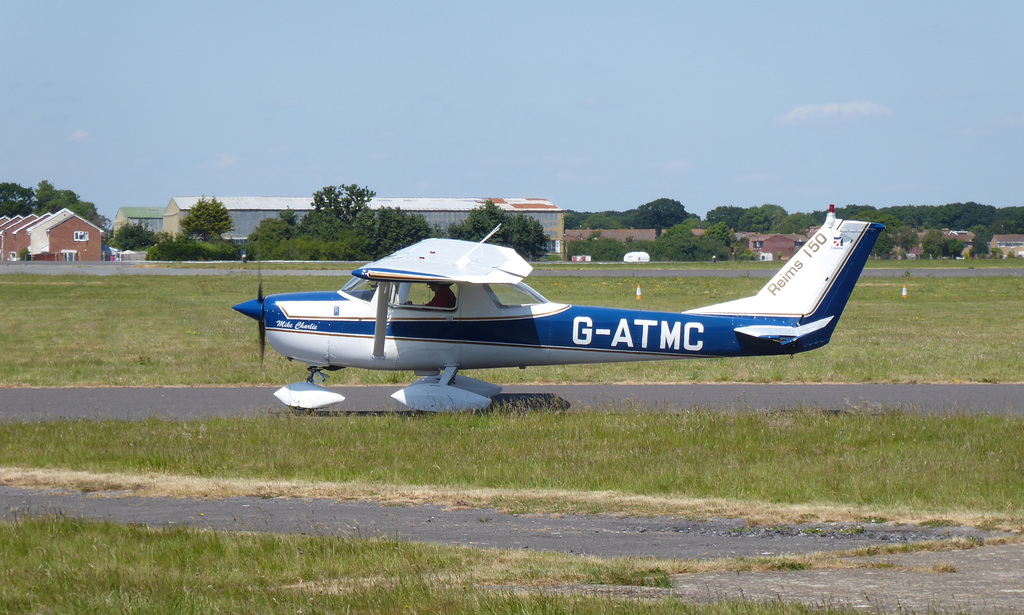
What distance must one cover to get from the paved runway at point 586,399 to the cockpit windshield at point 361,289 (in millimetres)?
1785

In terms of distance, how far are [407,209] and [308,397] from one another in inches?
3783

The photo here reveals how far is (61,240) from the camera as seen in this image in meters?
116

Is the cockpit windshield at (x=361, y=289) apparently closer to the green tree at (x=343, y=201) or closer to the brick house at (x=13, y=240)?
the green tree at (x=343, y=201)

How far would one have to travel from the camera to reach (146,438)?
11273 mm

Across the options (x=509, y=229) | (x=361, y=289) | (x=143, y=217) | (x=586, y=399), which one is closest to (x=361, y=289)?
(x=361, y=289)

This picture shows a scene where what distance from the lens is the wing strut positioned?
13.1 meters

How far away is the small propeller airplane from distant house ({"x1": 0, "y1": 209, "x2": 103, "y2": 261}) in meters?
113

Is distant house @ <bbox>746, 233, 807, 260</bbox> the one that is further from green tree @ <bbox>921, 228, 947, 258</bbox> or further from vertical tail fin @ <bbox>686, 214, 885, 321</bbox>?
vertical tail fin @ <bbox>686, 214, 885, 321</bbox>

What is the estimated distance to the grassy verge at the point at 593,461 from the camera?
8.83 m

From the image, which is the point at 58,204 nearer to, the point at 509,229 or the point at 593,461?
the point at 509,229

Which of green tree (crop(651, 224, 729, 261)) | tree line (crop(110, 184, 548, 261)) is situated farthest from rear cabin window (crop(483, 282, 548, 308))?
green tree (crop(651, 224, 729, 261))

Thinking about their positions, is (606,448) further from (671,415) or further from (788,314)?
(788,314)

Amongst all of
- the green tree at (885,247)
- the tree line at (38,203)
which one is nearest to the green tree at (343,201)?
the green tree at (885,247)

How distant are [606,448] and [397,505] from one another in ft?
9.97
